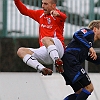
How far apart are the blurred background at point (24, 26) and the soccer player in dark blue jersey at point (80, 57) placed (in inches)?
156

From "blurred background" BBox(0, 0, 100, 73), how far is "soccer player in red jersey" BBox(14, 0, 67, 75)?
11.4 feet

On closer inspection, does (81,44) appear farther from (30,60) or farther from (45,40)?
(30,60)

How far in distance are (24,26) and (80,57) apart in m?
4.25

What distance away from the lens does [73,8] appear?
1469cm

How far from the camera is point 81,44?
33.6ft

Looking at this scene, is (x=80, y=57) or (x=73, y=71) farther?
(x=80, y=57)

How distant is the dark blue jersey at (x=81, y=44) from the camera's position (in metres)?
10.2

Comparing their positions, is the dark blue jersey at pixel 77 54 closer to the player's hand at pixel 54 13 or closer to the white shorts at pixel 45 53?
the white shorts at pixel 45 53

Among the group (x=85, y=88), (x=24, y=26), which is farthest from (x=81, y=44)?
(x=24, y=26)

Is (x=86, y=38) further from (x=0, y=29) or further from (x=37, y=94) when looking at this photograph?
(x=0, y=29)

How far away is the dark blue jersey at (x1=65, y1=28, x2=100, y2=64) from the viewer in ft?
33.5

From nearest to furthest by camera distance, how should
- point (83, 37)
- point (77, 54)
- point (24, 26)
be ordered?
point (83, 37) < point (77, 54) < point (24, 26)

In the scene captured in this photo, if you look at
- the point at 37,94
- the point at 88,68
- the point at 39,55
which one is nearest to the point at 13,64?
the point at 88,68

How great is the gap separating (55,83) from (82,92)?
2.27m
